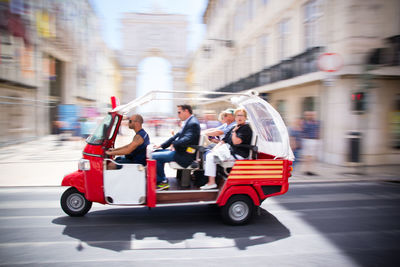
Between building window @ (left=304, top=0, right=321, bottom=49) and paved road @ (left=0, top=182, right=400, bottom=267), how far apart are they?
875cm

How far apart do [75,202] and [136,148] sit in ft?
4.59

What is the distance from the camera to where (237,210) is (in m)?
4.93

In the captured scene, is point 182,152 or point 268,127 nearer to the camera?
point 182,152

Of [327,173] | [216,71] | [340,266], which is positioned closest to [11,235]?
[340,266]

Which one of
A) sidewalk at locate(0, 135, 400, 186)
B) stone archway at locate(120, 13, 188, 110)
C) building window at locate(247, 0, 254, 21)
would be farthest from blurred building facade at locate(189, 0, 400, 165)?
stone archway at locate(120, 13, 188, 110)

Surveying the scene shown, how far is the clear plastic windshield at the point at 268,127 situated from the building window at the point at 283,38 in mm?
10889

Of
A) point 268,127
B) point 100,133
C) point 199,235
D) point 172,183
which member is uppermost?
point 268,127

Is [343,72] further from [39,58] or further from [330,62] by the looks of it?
[39,58]

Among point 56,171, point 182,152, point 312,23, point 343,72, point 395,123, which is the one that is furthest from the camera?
point 312,23

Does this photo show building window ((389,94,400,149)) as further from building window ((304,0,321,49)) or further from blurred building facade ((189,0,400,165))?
building window ((304,0,321,49))

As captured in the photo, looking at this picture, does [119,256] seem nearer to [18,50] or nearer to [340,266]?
[340,266]

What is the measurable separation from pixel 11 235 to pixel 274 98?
15.0 meters

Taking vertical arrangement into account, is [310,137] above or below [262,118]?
below

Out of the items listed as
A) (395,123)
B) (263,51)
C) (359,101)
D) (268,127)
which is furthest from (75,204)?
(263,51)
